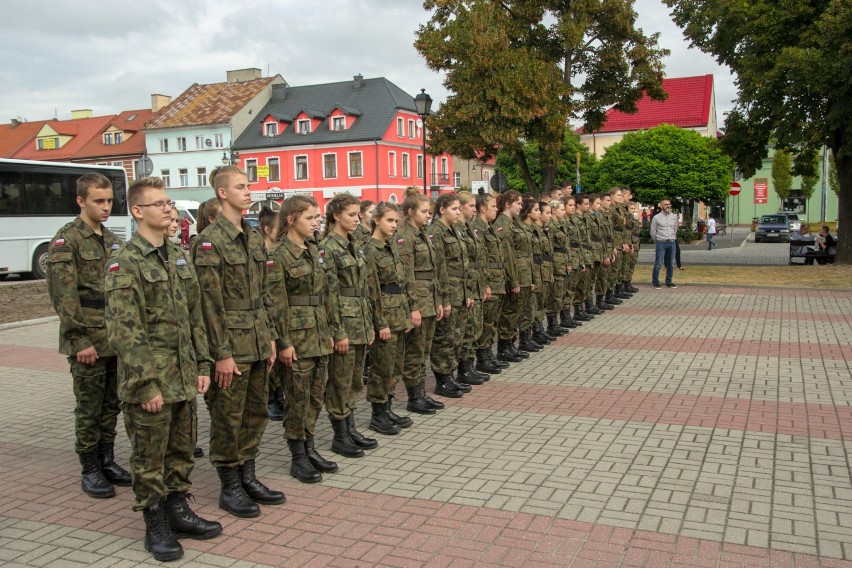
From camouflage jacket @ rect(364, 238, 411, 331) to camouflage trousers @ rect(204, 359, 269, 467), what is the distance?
5.45ft

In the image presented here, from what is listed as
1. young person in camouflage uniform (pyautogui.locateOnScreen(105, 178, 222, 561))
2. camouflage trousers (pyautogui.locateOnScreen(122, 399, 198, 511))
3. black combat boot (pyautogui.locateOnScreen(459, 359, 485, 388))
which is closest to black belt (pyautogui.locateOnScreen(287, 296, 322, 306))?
young person in camouflage uniform (pyautogui.locateOnScreen(105, 178, 222, 561))

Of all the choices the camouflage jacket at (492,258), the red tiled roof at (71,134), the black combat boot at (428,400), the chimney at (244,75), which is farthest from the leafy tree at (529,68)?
the red tiled roof at (71,134)

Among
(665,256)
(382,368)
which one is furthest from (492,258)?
(665,256)

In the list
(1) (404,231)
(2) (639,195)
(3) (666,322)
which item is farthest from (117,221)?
(2) (639,195)

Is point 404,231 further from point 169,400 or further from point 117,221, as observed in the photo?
point 117,221

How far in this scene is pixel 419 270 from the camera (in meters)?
7.14

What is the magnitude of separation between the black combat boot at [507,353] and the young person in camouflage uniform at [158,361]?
564cm

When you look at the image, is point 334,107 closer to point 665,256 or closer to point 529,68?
point 529,68

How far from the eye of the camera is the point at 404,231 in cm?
713

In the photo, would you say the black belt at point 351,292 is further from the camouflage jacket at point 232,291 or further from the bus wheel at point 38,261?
the bus wheel at point 38,261

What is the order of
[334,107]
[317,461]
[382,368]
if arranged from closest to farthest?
[317,461]
[382,368]
[334,107]

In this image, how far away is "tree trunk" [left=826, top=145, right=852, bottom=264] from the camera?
72.2 ft

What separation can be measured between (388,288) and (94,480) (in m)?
2.66

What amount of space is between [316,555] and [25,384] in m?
6.11
